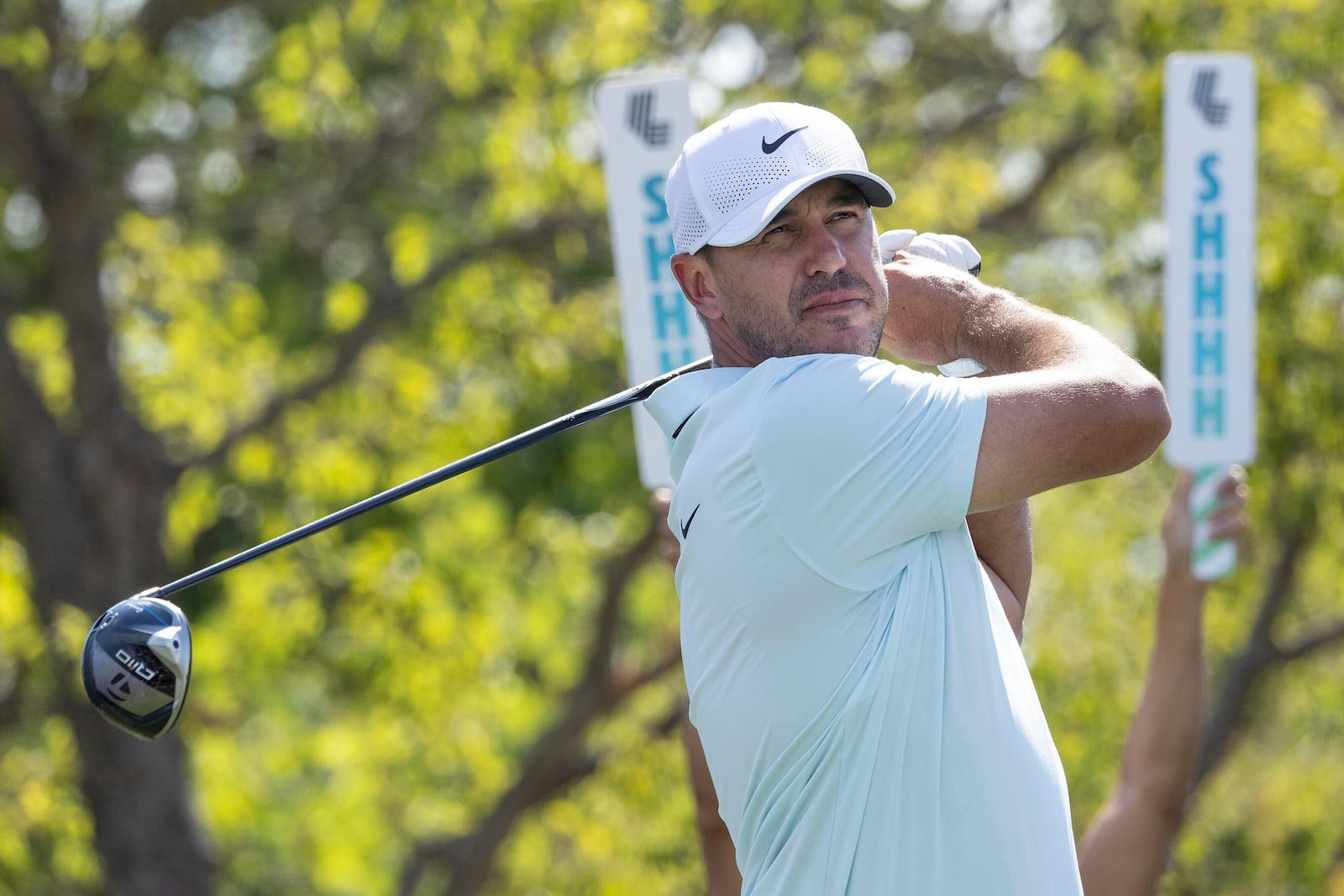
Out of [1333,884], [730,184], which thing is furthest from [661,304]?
[1333,884]

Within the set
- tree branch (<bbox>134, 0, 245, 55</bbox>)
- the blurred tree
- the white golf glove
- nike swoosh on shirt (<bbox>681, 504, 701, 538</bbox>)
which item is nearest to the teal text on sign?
the white golf glove

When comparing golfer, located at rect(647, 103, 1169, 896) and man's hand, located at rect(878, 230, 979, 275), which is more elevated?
man's hand, located at rect(878, 230, 979, 275)

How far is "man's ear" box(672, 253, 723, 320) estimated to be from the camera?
222 centimetres

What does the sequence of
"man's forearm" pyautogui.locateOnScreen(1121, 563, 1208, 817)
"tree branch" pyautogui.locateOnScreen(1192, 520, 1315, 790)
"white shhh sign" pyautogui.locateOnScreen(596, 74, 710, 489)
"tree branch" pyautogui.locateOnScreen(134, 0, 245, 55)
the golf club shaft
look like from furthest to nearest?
"tree branch" pyautogui.locateOnScreen(1192, 520, 1315, 790) → "tree branch" pyautogui.locateOnScreen(134, 0, 245, 55) → "white shhh sign" pyautogui.locateOnScreen(596, 74, 710, 489) → "man's forearm" pyautogui.locateOnScreen(1121, 563, 1208, 817) → the golf club shaft

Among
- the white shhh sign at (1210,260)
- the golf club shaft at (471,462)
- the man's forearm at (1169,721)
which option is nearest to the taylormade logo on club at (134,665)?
the golf club shaft at (471,462)

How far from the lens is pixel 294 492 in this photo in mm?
8016

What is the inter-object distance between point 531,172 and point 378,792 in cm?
375

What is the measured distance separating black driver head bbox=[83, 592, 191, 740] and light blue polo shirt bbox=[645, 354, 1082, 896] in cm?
81

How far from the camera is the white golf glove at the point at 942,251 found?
2.41 metres

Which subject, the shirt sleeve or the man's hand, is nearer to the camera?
the shirt sleeve

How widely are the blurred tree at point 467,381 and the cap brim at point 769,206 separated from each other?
4857 mm

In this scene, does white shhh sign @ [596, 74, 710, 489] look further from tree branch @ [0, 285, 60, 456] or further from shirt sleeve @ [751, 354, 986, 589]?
tree branch @ [0, 285, 60, 456]

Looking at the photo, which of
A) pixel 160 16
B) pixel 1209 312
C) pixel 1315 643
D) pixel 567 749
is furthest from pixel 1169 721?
pixel 1315 643

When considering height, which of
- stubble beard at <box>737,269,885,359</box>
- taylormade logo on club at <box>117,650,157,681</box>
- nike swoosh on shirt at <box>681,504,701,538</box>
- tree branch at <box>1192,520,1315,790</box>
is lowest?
tree branch at <box>1192,520,1315,790</box>
